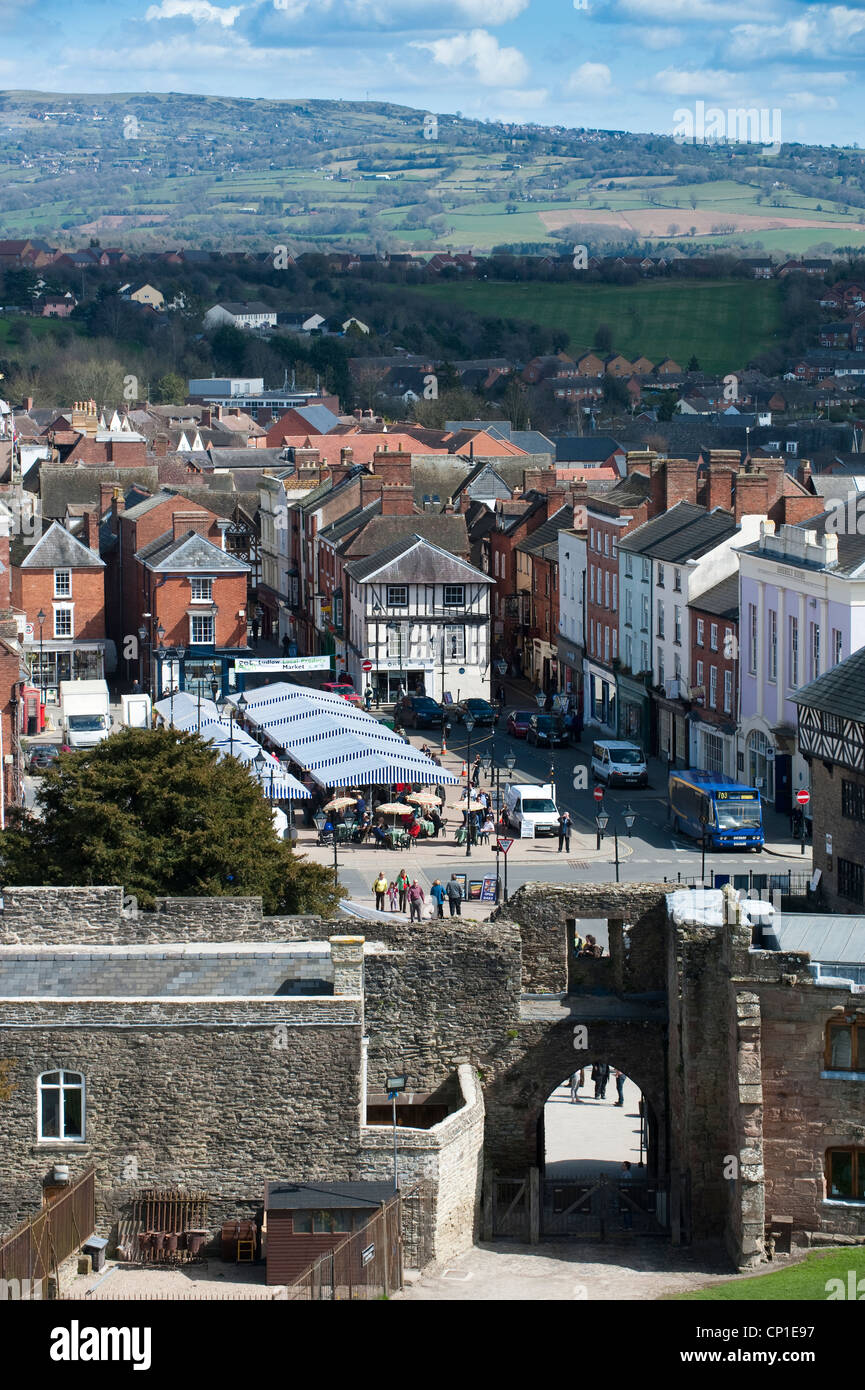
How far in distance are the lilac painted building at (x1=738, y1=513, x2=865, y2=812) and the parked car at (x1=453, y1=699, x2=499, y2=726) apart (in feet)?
43.9

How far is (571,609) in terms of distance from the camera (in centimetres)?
7650

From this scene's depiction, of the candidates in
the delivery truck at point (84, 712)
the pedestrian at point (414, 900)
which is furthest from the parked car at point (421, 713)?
the pedestrian at point (414, 900)

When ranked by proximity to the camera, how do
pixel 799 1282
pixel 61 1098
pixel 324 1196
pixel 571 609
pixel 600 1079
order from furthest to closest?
pixel 571 609
pixel 600 1079
pixel 61 1098
pixel 324 1196
pixel 799 1282

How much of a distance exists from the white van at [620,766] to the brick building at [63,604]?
24.8m

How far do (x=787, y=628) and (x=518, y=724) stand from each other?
1516 cm

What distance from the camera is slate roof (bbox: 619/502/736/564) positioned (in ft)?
Result: 210

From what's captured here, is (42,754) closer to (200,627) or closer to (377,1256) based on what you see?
(200,627)

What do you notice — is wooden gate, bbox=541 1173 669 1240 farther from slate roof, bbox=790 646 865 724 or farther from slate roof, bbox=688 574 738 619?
slate roof, bbox=688 574 738 619

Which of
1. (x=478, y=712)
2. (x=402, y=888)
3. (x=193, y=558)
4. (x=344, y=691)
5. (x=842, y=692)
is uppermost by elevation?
(x=842, y=692)

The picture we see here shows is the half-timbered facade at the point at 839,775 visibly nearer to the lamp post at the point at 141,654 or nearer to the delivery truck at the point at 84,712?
the delivery truck at the point at 84,712

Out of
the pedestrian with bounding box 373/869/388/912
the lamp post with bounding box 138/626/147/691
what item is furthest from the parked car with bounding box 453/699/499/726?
the pedestrian with bounding box 373/869/388/912

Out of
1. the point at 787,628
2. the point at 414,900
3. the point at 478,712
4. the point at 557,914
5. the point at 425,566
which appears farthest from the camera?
the point at 425,566

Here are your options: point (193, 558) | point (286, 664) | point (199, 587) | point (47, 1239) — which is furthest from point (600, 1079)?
point (193, 558)

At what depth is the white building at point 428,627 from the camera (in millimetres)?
73500
